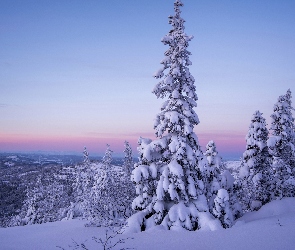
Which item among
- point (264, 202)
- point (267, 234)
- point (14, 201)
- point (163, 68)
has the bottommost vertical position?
point (14, 201)

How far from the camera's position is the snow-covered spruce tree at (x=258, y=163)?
23984mm

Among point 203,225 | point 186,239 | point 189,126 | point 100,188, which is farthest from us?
point 100,188

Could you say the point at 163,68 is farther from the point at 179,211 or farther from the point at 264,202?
the point at 264,202

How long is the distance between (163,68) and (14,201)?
19058 cm

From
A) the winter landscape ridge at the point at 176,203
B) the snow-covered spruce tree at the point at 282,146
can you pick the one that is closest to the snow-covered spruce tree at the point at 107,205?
the winter landscape ridge at the point at 176,203

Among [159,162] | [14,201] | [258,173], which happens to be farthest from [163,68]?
[14,201]

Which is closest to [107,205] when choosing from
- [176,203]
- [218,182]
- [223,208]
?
[176,203]

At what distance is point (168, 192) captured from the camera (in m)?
14.7

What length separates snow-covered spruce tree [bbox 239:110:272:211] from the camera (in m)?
24.0

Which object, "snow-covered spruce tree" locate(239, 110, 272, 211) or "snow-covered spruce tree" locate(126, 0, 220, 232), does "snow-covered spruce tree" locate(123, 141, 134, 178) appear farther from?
"snow-covered spruce tree" locate(126, 0, 220, 232)

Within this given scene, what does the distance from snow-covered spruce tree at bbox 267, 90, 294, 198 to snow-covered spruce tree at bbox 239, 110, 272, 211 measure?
2.60 ft

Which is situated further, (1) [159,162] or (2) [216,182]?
(2) [216,182]

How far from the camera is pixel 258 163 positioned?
79.4ft

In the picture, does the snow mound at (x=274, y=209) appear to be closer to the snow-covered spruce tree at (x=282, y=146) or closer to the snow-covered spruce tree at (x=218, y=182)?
the snow-covered spruce tree at (x=218, y=182)
